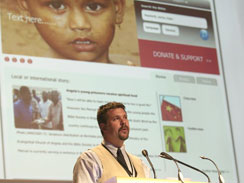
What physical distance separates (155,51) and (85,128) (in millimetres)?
1144

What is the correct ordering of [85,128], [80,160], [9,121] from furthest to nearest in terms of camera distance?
[85,128]
[9,121]
[80,160]

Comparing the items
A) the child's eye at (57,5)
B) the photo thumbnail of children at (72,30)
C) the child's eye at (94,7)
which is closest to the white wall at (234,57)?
the photo thumbnail of children at (72,30)

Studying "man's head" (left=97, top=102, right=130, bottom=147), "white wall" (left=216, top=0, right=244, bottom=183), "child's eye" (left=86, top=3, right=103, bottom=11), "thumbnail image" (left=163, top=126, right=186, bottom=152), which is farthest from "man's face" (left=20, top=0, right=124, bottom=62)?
"man's head" (left=97, top=102, right=130, bottom=147)

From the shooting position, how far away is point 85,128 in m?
5.52

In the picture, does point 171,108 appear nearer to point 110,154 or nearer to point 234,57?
point 234,57

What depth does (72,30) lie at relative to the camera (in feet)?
18.7

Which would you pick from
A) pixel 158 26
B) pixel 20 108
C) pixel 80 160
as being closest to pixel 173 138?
pixel 158 26

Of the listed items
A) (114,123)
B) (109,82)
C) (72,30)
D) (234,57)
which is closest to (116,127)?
(114,123)

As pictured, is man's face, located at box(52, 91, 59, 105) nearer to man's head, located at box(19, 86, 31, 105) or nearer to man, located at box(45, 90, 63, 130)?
man, located at box(45, 90, 63, 130)

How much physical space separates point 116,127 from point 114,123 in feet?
0.10

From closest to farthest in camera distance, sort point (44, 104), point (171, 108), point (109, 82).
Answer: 1. point (44, 104)
2. point (109, 82)
3. point (171, 108)

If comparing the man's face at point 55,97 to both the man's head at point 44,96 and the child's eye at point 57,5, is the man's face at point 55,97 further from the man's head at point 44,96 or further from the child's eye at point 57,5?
the child's eye at point 57,5

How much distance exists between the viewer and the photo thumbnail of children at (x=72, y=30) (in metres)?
5.45

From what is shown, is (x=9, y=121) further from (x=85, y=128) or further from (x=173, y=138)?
(x=173, y=138)
